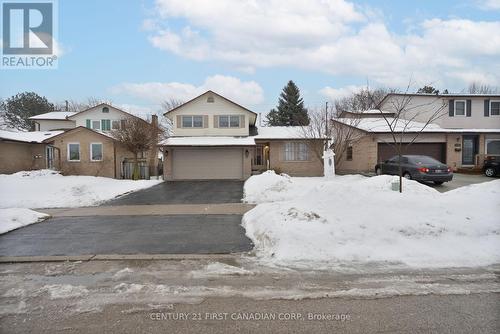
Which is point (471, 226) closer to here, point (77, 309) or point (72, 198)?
point (77, 309)

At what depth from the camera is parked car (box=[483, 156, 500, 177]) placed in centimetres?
2030

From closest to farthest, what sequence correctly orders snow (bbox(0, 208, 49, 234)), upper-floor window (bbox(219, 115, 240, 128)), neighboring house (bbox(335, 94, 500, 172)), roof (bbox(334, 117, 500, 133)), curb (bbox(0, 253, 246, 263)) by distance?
curb (bbox(0, 253, 246, 263)) → snow (bbox(0, 208, 49, 234)) → roof (bbox(334, 117, 500, 133)) → neighboring house (bbox(335, 94, 500, 172)) → upper-floor window (bbox(219, 115, 240, 128))

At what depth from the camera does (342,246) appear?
6.57 m

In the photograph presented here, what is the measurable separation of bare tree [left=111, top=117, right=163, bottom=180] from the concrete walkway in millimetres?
12754

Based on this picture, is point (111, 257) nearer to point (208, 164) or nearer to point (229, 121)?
point (208, 164)

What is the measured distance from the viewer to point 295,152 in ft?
87.2

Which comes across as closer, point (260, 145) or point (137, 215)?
point (137, 215)

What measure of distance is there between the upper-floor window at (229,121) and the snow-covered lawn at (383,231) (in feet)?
61.8

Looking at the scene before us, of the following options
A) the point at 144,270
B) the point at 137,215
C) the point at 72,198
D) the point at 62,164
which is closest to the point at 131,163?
the point at 62,164

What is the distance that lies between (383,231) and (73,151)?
2599 centimetres

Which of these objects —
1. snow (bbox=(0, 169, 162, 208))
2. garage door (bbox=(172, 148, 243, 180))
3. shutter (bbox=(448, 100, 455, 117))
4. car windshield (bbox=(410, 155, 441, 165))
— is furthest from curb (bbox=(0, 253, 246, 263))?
shutter (bbox=(448, 100, 455, 117))

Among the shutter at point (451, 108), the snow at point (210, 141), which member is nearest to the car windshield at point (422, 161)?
the snow at point (210, 141)

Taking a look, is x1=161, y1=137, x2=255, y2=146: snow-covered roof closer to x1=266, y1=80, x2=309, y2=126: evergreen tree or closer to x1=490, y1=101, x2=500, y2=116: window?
x1=490, y1=101, x2=500, y2=116: window

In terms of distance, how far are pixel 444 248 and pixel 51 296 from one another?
21.6 ft
